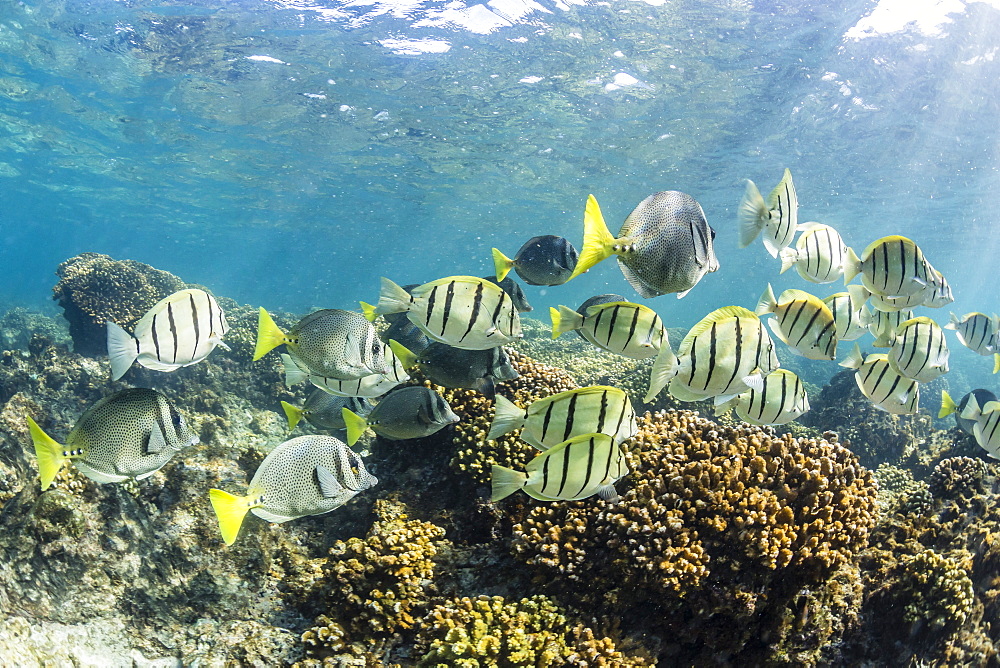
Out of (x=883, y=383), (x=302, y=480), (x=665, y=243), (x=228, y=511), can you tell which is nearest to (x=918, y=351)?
(x=883, y=383)

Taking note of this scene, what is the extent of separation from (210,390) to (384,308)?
778 cm

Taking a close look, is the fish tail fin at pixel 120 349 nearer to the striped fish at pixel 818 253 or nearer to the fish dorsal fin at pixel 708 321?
the fish dorsal fin at pixel 708 321

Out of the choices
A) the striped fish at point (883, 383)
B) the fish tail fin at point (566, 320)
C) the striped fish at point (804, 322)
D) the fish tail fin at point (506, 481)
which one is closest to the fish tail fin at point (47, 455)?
the fish tail fin at point (506, 481)

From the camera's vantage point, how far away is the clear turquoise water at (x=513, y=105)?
53.5ft

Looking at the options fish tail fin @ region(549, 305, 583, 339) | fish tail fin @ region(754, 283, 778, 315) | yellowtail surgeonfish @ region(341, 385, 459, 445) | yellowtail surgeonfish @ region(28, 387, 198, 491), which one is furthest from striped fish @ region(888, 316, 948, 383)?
yellowtail surgeonfish @ region(28, 387, 198, 491)

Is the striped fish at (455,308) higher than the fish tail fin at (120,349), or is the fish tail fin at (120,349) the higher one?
the striped fish at (455,308)

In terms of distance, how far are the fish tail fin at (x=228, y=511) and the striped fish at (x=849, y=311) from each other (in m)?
4.51

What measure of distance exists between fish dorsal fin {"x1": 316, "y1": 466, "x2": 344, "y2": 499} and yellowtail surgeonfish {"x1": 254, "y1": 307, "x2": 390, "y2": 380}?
0.63 meters

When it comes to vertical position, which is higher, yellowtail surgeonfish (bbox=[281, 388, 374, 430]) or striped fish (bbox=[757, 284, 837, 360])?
striped fish (bbox=[757, 284, 837, 360])

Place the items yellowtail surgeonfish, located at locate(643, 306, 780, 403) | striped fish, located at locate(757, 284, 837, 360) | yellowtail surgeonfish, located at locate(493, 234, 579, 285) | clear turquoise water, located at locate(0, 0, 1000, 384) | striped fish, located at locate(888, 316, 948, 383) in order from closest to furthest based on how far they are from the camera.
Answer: yellowtail surgeonfish, located at locate(643, 306, 780, 403) → striped fish, located at locate(757, 284, 837, 360) → striped fish, located at locate(888, 316, 948, 383) → yellowtail surgeonfish, located at locate(493, 234, 579, 285) → clear turquoise water, located at locate(0, 0, 1000, 384)

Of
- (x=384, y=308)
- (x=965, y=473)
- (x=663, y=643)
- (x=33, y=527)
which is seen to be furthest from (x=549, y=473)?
(x=965, y=473)

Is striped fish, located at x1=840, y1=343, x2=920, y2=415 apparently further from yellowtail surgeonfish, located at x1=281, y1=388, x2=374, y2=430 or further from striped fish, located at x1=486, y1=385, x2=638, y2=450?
yellowtail surgeonfish, located at x1=281, y1=388, x2=374, y2=430

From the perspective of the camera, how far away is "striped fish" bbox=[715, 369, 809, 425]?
363 cm

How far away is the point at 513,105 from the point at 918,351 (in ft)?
66.8
